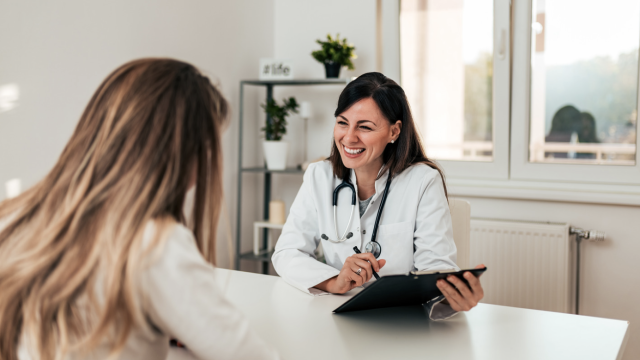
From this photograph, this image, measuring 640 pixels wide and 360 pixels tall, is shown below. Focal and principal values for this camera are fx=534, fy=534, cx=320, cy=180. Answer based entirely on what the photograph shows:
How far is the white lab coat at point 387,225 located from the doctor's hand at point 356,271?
12cm

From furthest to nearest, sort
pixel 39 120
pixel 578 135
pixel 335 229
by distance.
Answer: pixel 578 135, pixel 39 120, pixel 335 229

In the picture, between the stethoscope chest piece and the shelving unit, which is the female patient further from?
the shelving unit

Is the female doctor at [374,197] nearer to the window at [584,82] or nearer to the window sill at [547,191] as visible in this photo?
the window sill at [547,191]

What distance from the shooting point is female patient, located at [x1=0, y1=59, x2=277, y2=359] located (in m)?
0.66

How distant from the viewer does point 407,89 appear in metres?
3.06

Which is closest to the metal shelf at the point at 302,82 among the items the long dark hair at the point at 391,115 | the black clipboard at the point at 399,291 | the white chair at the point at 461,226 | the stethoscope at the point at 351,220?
the long dark hair at the point at 391,115

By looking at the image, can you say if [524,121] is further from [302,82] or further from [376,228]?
[376,228]

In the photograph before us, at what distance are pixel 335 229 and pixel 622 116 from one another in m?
1.72

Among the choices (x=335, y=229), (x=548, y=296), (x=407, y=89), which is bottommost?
(x=548, y=296)

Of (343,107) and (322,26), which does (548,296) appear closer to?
(343,107)

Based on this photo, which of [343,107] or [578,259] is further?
[578,259]

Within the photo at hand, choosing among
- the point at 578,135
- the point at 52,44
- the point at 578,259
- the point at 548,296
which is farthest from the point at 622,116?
the point at 52,44

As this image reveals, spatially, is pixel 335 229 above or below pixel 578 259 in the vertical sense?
above

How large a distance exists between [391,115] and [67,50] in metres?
1.30
